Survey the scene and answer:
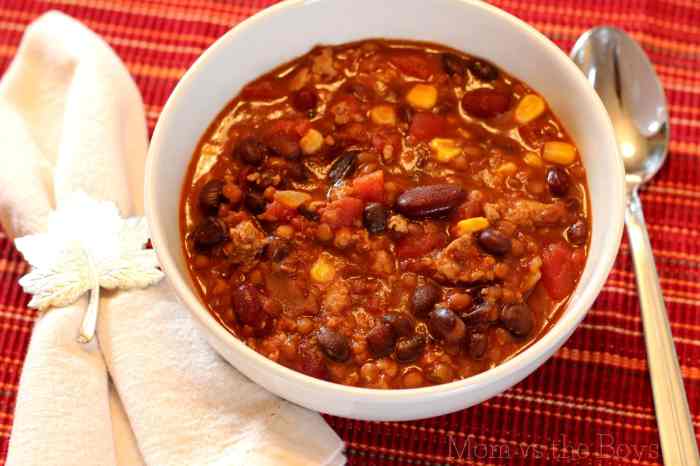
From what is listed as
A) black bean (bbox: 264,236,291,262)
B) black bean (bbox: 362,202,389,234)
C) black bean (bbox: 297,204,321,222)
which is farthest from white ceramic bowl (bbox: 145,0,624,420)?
black bean (bbox: 362,202,389,234)

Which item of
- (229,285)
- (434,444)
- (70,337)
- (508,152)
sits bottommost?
(434,444)

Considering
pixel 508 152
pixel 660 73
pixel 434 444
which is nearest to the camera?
pixel 434 444

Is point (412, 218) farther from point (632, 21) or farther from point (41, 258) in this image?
point (632, 21)

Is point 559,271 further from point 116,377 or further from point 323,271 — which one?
point 116,377

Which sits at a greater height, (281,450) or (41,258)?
(41,258)

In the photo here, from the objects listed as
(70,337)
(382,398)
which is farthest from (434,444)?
(70,337)

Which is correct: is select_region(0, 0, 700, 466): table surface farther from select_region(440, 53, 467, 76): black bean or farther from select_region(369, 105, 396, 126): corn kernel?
select_region(369, 105, 396, 126): corn kernel

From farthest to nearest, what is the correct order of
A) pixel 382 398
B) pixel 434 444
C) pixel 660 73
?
pixel 660 73, pixel 434 444, pixel 382 398
